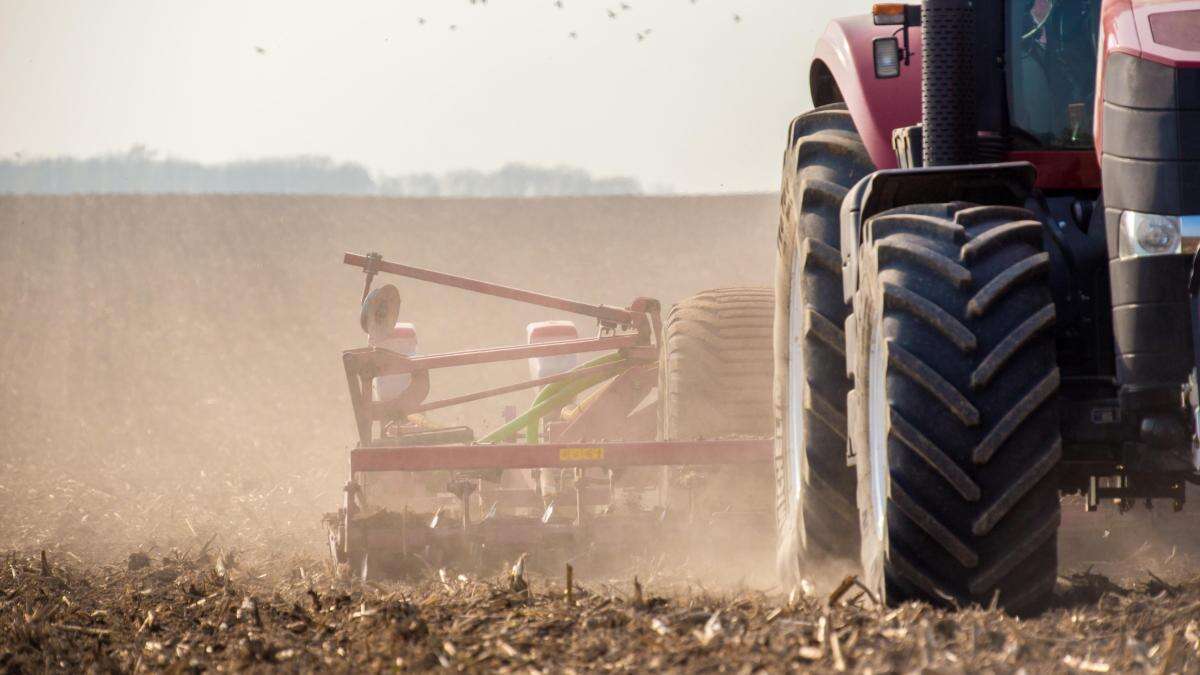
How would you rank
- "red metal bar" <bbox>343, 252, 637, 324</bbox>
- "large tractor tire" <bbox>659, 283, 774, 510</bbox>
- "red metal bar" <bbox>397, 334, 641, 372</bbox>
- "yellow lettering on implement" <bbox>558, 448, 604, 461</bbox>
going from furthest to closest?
"red metal bar" <bbox>343, 252, 637, 324</bbox> < "red metal bar" <bbox>397, 334, 641, 372</bbox> < "large tractor tire" <bbox>659, 283, 774, 510</bbox> < "yellow lettering on implement" <bbox>558, 448, 604, 461</bbox>

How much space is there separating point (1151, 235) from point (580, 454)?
438 cm

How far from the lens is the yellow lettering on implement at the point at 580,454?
7957 mm

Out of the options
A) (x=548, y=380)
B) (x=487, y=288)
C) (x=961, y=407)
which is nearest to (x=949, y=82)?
(x=961, y=407)

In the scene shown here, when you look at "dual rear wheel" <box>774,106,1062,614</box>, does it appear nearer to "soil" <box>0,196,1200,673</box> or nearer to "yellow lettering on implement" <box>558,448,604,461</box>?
"soil" <box>0,196,1200,673</box>

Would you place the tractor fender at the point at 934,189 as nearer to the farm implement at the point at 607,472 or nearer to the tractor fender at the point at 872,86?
the tractor fender at the point at 872,86

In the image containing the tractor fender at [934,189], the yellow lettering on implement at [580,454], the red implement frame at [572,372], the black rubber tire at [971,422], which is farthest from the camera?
the red implement frame at [572,372]

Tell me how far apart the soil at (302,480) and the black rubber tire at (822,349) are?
0.51 feet

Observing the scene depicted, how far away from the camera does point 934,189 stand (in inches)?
171

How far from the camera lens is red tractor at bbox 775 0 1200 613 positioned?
3781 mm

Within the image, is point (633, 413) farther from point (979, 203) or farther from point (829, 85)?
point (979, 203)

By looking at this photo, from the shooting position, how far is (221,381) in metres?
22.5

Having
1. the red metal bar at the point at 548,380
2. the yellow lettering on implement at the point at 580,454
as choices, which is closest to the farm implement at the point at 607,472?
the yellow lettering on implement at the point at 580,454

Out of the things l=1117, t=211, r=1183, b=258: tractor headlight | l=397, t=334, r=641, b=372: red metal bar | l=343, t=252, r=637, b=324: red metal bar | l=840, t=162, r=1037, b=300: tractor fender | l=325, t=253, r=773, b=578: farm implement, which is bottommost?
l=325, t=253, r=773, b=578: farm implement

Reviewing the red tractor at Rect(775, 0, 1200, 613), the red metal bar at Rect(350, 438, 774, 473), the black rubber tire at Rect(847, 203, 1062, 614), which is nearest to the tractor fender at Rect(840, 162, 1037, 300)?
the red tractor at Rect(775, 0, 1200, 613)
